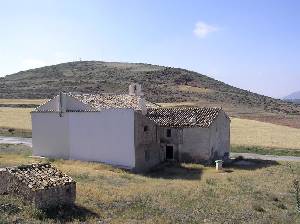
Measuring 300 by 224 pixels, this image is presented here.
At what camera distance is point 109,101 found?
46.0 metres

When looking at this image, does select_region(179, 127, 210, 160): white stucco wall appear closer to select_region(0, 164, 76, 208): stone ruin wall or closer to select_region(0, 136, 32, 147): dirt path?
select_region(0, 136, 32, 147): dirt path

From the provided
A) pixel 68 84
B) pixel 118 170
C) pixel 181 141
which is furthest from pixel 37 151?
pixel 68 84

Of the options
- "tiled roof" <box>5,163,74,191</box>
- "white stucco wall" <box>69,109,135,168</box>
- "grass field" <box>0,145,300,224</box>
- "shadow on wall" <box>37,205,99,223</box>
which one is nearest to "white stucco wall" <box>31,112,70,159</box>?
"white stucco wall" <box>69,109,135,168</box>

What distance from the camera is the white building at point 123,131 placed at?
1636 inches

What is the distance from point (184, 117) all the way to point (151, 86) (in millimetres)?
110271

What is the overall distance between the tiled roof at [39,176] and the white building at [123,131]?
56.6 ft

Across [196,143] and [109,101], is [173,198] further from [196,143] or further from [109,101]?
[109,101]

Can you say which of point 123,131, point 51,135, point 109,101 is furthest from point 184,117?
point 51,135

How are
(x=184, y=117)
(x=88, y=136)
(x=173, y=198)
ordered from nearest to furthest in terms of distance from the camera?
(x=173, y=198)
(x=88, y=136)
(x=184, y=117)

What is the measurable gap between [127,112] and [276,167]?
1530 centimetres

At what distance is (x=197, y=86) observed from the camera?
166m

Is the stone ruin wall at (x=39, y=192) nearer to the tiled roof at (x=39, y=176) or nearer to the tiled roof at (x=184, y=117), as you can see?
the tiled roof at (x=39, y=176)

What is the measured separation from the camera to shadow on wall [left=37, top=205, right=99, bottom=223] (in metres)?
20.0

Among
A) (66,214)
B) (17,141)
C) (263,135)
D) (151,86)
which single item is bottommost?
(66,214)
